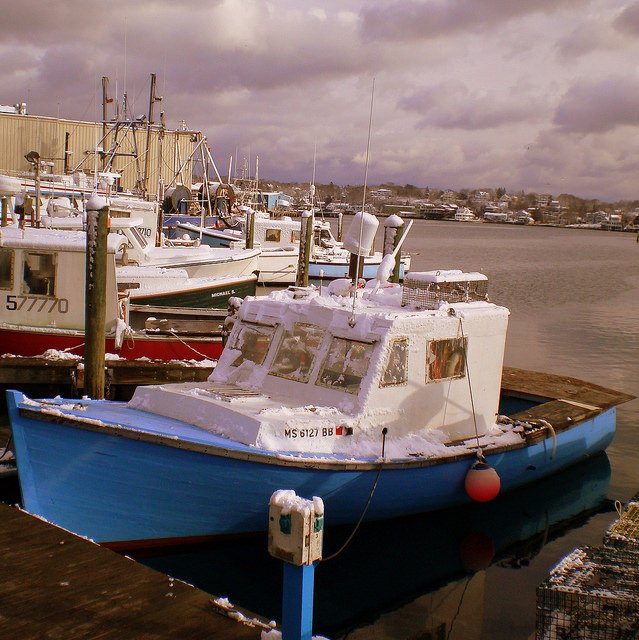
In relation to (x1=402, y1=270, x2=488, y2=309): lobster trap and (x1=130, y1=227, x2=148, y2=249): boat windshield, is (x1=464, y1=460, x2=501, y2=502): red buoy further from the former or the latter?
(x1=130, y1=227, x2=148, y2=249): boat windshield

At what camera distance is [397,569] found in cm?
1032

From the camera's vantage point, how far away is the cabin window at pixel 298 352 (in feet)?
34.7

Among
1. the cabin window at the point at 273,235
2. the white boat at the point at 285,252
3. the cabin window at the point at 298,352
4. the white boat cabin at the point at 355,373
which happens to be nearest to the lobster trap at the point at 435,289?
the white boat cabin at the point at 355,373

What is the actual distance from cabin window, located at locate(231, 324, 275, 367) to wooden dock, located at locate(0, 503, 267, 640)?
396 cm

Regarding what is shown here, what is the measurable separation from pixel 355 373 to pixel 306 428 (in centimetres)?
106

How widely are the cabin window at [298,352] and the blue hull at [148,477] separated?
1575 mm

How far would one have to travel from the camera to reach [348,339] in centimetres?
1033

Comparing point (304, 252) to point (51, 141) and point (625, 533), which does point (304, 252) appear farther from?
point (51, 141)

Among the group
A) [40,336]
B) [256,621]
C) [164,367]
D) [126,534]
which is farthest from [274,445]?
[40,336]

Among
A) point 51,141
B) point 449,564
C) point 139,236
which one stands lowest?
point 449,564

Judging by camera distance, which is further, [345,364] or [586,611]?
[345,364]

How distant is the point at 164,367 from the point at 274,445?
5.38 metres

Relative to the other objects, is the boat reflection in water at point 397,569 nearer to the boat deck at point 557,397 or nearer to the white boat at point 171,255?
the boat deck at point 557,397

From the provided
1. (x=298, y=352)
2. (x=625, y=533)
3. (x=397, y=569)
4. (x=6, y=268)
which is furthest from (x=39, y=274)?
(x=625, y=533)
